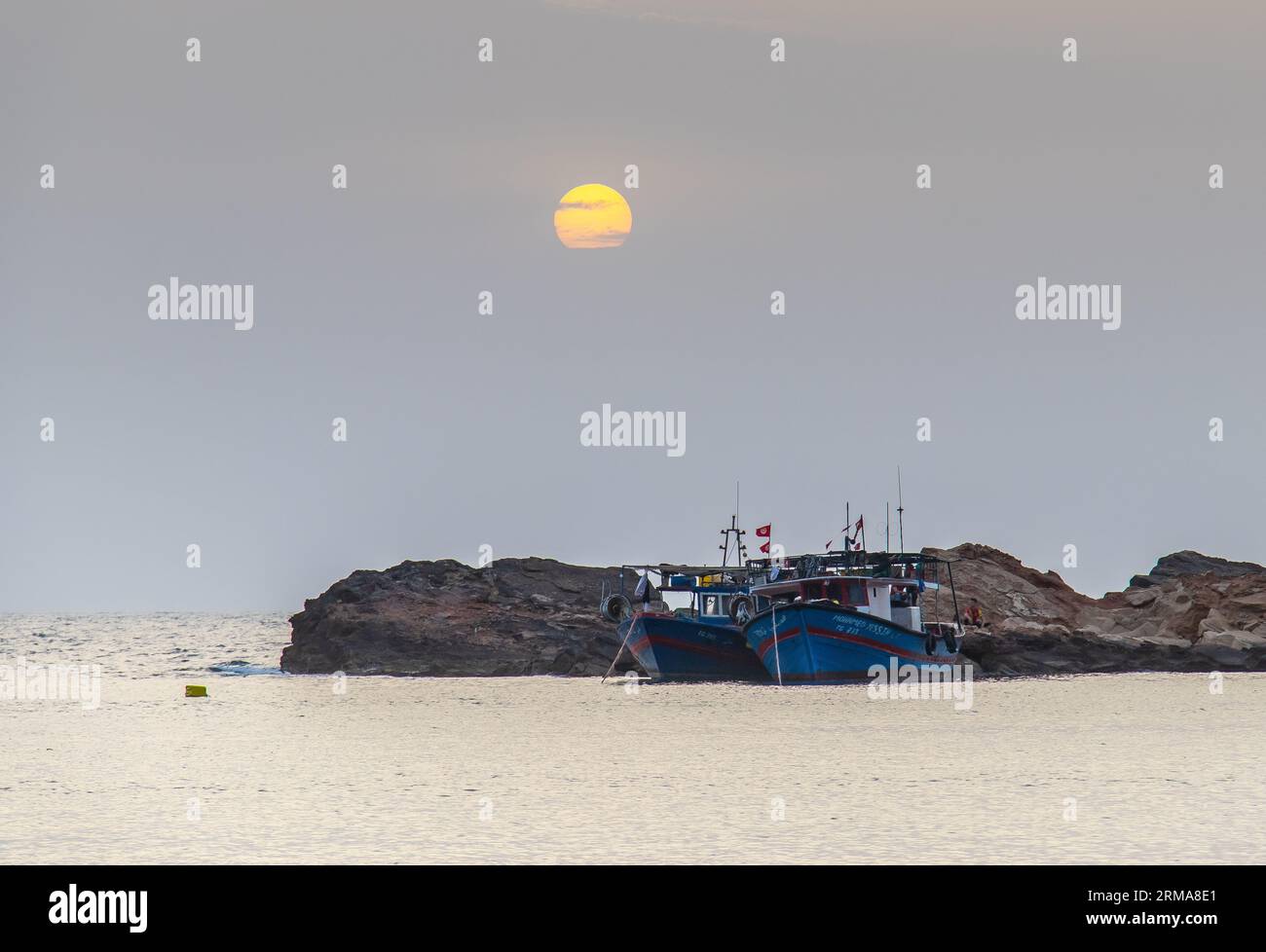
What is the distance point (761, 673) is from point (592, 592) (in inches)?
1782

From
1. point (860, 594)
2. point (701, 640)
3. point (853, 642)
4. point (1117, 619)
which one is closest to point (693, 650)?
point (701, 640)

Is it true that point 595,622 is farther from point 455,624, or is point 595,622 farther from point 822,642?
point 822,642

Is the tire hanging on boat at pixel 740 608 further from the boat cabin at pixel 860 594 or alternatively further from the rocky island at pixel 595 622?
the rocky island at pixel 595 622

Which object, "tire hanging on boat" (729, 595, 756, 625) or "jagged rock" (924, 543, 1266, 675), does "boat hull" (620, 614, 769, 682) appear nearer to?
"tire hanging on boat" (729, 595, 756, 625)

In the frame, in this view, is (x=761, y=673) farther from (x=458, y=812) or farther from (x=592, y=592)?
(x=458, y=812)

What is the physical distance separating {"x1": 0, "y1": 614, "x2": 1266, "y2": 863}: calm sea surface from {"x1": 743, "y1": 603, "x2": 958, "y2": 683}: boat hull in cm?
1172

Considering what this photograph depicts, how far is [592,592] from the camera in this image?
131m

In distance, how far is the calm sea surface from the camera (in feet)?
83.6

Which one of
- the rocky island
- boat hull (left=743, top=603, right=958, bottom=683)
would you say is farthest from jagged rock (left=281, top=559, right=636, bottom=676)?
boat hull (left=743, top=603, right=958, bottom=683)

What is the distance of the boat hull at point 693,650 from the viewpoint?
287 ft

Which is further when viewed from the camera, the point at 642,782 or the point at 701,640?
the point at 701,640

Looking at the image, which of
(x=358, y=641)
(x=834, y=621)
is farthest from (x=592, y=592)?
(x=834, y=621)

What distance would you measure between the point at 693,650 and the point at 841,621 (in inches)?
422

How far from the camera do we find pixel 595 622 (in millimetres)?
118625
